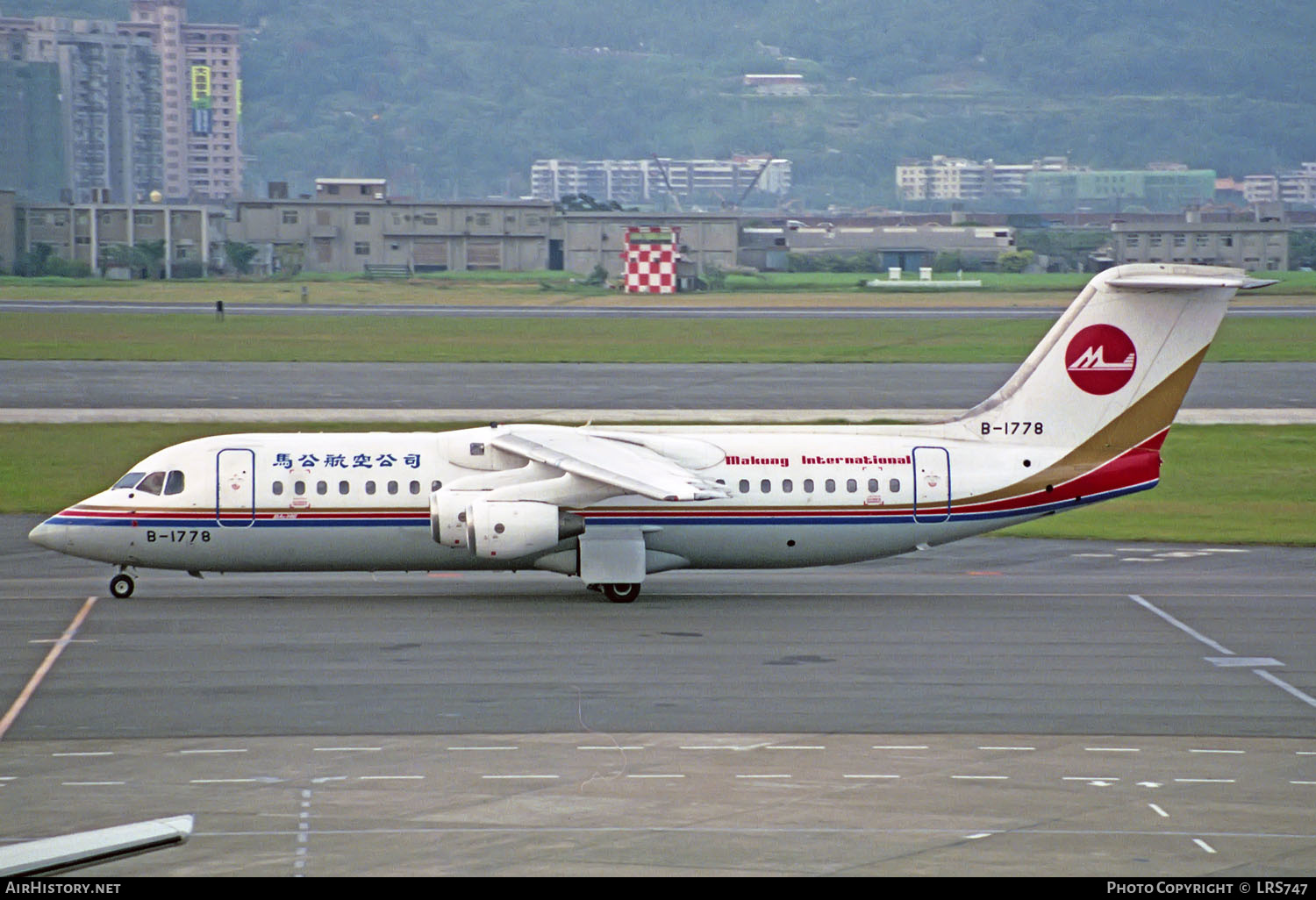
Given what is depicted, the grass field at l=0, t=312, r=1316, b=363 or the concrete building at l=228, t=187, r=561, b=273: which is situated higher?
the concrete building at l=228, t=187, r=561, b=273

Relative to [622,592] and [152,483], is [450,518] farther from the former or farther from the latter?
[152,483]

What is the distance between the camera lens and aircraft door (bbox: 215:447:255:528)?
110 ft

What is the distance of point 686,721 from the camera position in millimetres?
24016

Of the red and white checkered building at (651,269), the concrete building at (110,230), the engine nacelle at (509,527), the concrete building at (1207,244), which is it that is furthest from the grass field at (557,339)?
the concrete building at (1207,244)

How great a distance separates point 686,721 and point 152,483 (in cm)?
1487

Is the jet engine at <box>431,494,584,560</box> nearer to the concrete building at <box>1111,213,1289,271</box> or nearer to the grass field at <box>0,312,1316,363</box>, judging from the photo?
the grass field at <box>0,312,1316,363</box>

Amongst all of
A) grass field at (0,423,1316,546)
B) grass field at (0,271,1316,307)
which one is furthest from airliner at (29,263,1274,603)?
grass field at (0,271,1316,307)

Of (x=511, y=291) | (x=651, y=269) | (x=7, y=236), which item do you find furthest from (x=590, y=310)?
(x=7, y=236)

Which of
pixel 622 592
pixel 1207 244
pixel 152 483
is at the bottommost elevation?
pixel 622 592

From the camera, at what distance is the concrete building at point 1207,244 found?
184m

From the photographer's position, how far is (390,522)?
33312mm

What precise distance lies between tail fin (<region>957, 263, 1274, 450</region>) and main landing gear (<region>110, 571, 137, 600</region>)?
61.9ft

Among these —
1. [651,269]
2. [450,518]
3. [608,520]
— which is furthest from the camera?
[651,269]
